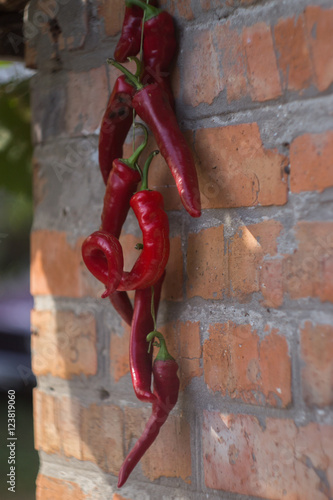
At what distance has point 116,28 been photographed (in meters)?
0.87

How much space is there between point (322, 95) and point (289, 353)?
0.33 m

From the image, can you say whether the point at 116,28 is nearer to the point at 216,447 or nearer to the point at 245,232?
the point at 245,232

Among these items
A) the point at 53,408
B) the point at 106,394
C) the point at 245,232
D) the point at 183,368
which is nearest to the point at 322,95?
the point at 245,232

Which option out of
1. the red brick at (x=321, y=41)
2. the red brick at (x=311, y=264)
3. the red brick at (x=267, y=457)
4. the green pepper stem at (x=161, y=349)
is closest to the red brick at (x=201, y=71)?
the red brick at (x=321, y=41)

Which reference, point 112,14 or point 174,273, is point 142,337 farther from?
point 112,14

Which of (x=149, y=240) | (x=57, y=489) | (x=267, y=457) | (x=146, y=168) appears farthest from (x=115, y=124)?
(x=57, y=489)

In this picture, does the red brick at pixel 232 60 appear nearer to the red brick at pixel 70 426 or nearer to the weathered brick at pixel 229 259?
the weathered brick at pixel 229 259

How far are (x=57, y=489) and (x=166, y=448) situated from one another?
0.86 ft

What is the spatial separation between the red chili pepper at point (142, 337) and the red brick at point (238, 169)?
150 millimetres

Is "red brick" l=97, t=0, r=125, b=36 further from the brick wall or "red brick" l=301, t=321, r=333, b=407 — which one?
"red brick" l=301, t=321, r=333, b=407

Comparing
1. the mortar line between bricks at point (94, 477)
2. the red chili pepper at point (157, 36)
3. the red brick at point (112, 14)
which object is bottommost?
the mortar line between bricks at point (94, 477)

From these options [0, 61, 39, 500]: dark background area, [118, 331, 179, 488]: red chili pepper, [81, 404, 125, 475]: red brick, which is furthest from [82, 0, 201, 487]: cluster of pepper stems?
[0, 61, 39, 500]: dark background area

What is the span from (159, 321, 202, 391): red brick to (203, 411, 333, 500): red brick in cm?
6

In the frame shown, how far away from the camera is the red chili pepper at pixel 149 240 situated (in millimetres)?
721
